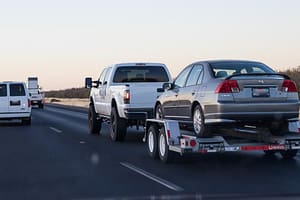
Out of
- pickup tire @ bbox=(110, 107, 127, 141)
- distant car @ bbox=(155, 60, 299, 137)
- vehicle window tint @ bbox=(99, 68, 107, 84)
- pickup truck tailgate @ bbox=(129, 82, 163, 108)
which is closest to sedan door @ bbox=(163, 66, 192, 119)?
distant car @ bbox=(155, 60, 299, 137)

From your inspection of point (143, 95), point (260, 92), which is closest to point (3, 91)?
point (143, 95)

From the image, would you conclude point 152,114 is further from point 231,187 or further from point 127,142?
point 231,187

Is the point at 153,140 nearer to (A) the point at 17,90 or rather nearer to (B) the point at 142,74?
(B) the point at 142,74

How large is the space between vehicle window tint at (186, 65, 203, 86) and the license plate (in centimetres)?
157

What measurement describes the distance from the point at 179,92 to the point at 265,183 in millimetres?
4184

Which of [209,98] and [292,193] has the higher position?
[209,98]

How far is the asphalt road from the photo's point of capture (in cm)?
1017

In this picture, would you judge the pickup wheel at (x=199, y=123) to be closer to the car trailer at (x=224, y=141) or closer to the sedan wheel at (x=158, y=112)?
the car trailer at (x=224, y=141)

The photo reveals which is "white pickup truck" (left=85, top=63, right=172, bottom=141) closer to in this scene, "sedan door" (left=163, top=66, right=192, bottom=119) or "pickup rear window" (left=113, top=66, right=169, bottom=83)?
"pickup rear window" (left=113, top=66, right=169, bottom=83)

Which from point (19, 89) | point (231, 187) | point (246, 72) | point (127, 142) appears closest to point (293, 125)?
point (246, 72)

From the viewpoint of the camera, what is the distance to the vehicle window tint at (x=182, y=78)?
48.5ft

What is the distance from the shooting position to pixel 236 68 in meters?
13.6

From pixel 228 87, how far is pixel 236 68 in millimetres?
1143

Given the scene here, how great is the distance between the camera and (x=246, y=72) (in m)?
13.5
